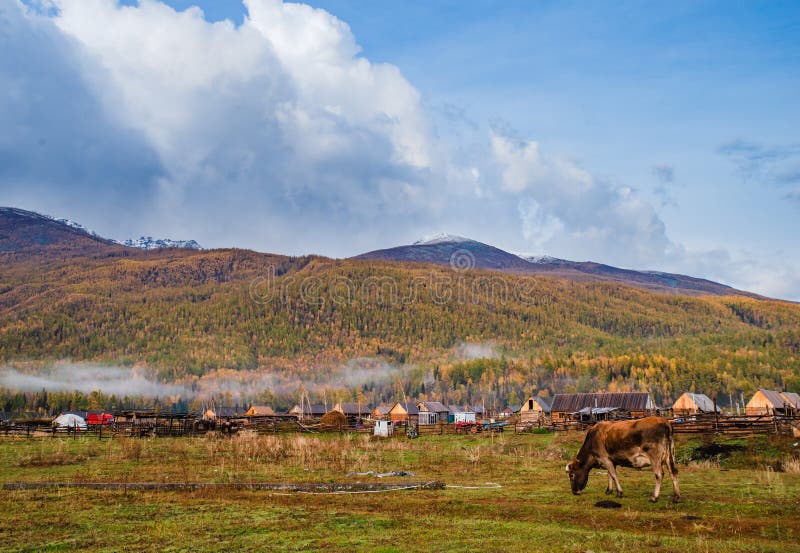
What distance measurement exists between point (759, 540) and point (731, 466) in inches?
748

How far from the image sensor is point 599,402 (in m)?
79.4

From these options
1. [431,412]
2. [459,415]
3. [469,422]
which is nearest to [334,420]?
[469,422]

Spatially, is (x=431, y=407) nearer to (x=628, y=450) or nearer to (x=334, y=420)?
(x=334, y=420)

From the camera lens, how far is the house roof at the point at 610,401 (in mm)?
78562

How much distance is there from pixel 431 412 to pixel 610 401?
3381 centimetres

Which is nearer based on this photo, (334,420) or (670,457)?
(670,457)

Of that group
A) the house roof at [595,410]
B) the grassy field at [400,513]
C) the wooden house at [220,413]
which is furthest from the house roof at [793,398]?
the wooden house at [220,413]

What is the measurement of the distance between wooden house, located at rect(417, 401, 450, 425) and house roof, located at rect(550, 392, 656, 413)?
25.6m

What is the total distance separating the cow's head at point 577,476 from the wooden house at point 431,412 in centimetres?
8544

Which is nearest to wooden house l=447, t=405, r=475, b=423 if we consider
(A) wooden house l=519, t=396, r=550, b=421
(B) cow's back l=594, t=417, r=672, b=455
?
(A) wooden house l=519, t=396, r=550, b=421

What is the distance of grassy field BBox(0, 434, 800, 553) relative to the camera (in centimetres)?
1172

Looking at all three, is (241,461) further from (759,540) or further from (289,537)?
(759,540)

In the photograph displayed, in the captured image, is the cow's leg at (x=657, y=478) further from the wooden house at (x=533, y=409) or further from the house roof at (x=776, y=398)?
the wooden house at (x=533, y=409)

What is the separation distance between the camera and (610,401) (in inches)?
3145
